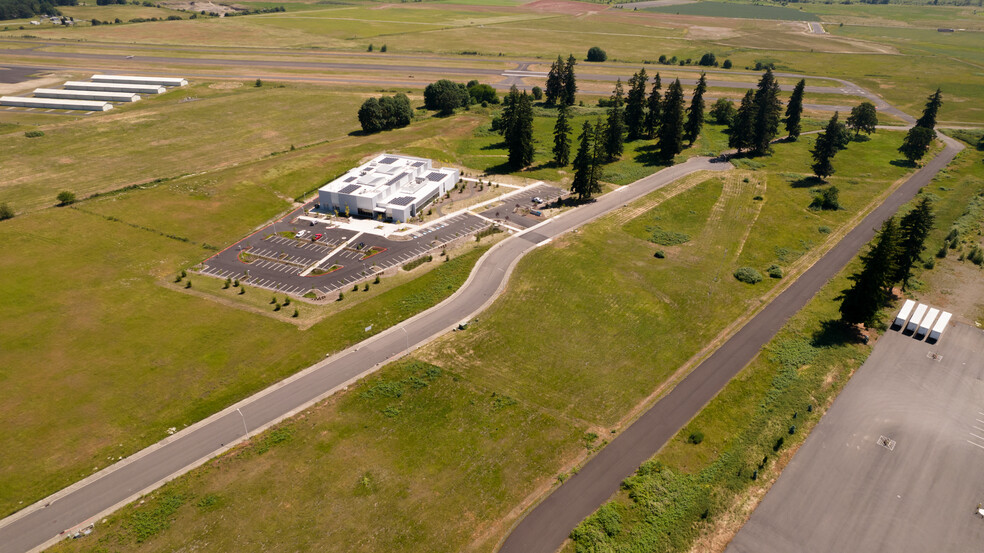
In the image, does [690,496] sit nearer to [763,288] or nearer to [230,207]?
[763,288]

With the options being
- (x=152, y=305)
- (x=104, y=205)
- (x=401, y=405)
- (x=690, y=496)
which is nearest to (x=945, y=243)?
(x=690, y=496)

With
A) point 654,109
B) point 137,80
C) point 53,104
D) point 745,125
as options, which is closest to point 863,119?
point 745,125

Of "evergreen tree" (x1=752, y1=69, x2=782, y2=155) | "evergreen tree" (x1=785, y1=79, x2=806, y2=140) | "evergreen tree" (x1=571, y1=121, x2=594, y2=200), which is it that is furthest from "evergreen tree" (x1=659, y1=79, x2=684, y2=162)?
"evergreen tree" (x1=785, y1=79, x2=806, y2=140)

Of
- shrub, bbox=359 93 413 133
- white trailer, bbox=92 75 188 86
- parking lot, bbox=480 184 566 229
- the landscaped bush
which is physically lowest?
the landscaped bush

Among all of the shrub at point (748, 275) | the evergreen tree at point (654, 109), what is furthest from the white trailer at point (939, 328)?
the evergreen tree at point (654, 109)

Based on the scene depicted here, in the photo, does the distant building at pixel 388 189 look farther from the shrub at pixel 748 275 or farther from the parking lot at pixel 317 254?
the shrub at pixel 748 275

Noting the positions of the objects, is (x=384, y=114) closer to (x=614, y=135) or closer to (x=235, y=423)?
(x=614, y=135)

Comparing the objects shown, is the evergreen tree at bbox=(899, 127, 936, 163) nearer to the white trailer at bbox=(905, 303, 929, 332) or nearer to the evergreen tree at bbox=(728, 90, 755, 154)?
the evergreen tree at bbox=(728, 90, 755, 154)
